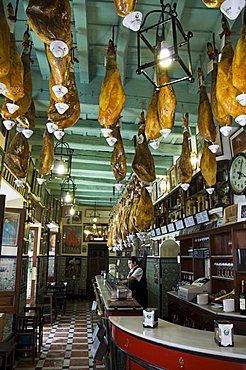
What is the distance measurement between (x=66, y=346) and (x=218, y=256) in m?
3.93

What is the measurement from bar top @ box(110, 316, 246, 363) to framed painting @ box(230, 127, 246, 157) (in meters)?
2.79

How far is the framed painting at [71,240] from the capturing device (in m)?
16.8

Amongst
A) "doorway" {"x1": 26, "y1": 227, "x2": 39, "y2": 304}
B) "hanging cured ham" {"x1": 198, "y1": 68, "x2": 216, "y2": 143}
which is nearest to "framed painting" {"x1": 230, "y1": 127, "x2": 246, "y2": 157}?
"hanging cured ham" {"x1": 198, "y1": 68, "x2": 216, "y2": 143}

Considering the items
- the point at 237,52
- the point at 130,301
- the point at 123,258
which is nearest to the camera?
the point at 237,52

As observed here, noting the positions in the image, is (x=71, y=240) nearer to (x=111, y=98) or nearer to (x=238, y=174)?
(x=238, y=174)

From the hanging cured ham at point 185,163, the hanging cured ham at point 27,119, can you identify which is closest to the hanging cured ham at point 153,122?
the hanging cured ham at point 27,119

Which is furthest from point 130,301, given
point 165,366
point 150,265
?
point 150,265

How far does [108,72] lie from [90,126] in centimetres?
385

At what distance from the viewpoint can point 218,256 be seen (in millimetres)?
5484

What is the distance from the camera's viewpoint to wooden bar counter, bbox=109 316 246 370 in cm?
256

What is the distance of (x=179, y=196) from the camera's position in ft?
26.6

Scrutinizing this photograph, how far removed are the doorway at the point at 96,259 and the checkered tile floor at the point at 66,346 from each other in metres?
5.52

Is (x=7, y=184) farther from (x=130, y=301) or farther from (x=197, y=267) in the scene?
(x=197, y=267)

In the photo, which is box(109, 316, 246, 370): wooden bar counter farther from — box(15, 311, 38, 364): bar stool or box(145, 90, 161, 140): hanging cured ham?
box(15, 311, 38, 364): bar stool
